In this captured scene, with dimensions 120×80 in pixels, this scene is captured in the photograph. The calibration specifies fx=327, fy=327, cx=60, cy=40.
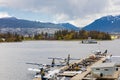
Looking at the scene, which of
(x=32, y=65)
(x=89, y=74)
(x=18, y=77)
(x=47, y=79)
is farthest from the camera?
(x=32, y=65)

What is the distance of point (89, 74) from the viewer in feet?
171

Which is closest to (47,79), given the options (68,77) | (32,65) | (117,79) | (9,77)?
(68,77)

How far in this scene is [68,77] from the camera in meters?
50.7

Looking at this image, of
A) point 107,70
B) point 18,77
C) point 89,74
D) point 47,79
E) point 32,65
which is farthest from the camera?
point 32,65

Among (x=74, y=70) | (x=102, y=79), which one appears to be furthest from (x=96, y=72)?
(x=74, y=70)

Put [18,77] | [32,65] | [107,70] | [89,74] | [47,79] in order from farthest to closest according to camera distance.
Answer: [32,65] < [18,77] < [89,74] < [107,70] < [47,79]

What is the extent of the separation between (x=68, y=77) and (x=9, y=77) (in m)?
11.9

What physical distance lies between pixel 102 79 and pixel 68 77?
5.79m

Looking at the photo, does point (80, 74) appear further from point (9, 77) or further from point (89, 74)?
point (9, 77)

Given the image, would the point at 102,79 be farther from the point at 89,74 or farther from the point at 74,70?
the point at 74,70

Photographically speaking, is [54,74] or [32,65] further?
[32,65]

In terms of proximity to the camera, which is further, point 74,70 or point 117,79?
point 74,70

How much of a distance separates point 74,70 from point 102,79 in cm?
1073

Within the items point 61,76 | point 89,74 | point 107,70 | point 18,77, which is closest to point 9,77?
point 18,77
